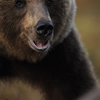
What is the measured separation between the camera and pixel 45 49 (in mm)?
4254

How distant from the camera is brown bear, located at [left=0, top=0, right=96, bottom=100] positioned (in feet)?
13.9

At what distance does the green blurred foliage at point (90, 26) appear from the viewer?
1084 centimetres

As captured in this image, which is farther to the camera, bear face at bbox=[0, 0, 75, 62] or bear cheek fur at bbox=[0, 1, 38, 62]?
bear cheek fur at bbox=[0, 1, 38, 62]

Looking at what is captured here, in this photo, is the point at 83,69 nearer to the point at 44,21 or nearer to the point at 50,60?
the point at 50,60

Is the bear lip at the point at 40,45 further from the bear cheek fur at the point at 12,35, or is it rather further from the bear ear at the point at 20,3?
the bear ear at the point at 20,3

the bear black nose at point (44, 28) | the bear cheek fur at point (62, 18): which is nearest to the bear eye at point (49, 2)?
the bear cheek fur at point (62, 18)

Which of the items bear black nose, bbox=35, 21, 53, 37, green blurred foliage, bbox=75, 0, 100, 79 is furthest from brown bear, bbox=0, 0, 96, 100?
green blurred foliage, bbox=75, 0, 100, 79

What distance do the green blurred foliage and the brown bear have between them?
4.93 metres

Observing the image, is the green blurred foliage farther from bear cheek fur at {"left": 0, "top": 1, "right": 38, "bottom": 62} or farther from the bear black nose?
the bear black nose

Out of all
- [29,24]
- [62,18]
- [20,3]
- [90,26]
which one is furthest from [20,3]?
[90,26]

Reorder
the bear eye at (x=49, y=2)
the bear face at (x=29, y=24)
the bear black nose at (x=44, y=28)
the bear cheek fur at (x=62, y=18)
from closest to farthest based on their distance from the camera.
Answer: the bear black nose at (x=44, y=28) → the bear face at (x=29, y=24) → the bear eye at (x=49, y=2) → the bear cheek fur at (x=62, y=18)

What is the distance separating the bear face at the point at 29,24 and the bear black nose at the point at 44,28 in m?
0.01

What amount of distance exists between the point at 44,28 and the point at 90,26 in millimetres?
8734

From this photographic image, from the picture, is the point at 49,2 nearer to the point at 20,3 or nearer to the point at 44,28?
the point at 20,3
